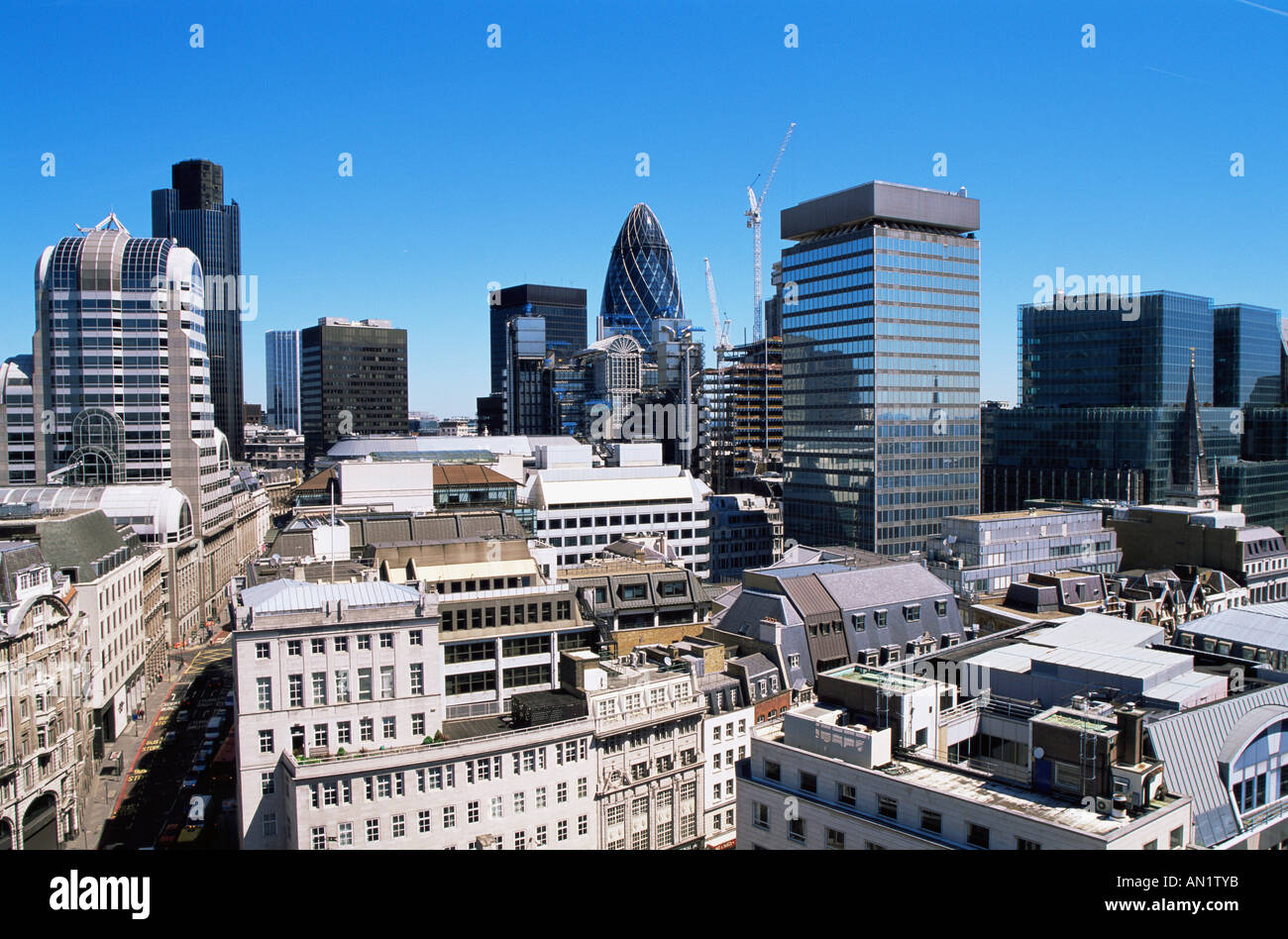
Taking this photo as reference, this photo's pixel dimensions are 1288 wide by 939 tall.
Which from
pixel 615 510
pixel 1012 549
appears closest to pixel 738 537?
pixel 615 510

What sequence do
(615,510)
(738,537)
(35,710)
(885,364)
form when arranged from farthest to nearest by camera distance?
(738,537)
(615,510)
(885,364)
(35,710)

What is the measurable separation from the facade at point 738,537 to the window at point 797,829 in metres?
79.2

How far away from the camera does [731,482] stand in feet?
551

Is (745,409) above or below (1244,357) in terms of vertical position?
below

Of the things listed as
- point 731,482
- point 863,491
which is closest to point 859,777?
point 863,491

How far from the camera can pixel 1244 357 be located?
6063 inches

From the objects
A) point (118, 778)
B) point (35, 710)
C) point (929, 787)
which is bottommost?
point (118, 778)

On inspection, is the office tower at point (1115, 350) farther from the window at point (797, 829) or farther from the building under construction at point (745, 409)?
the window at point (797, 829)

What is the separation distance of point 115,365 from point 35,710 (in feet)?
207

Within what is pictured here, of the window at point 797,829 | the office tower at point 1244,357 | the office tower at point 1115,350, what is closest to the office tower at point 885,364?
the office tower at point 1115,350

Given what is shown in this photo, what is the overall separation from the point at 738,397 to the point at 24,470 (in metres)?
108

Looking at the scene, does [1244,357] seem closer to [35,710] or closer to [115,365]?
[115,365]

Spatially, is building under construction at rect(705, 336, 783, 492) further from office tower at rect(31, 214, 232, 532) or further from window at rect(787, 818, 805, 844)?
window at rect(787, 818, 805, 844)
